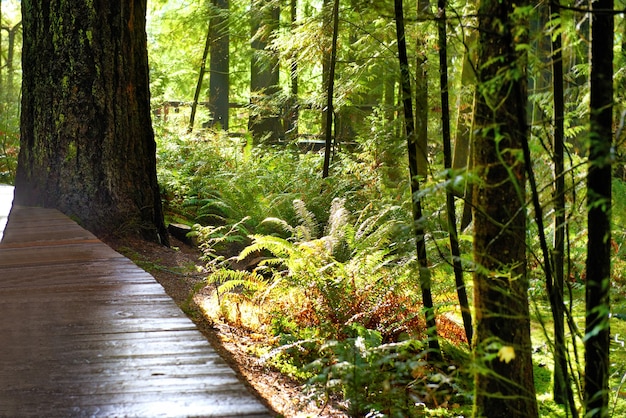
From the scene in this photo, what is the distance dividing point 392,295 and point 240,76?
60.0ft

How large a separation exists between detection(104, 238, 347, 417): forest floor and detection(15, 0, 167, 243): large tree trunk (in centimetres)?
42

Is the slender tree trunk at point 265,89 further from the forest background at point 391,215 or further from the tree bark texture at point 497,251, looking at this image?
the tree bark texture at point 497,251

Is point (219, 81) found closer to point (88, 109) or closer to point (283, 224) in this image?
point (283, 224)

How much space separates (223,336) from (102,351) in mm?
2437

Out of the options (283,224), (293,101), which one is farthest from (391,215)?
(293,101)

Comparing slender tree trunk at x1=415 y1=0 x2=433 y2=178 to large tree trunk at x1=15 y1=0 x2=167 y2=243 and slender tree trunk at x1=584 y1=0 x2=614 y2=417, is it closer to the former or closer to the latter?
slender tree trunk at x1=584 y1=0 x2=614 y2=417

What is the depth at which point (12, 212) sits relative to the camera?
5.52 meters

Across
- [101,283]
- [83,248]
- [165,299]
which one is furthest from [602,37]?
[83,248]

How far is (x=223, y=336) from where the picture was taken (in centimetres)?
455

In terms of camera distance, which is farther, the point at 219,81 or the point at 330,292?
the point at 219,81

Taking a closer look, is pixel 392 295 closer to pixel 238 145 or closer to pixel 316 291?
pixel 316 291

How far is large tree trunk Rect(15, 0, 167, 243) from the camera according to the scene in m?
5.65

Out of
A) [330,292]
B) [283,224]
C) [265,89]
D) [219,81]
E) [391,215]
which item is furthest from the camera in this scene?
[219,81]

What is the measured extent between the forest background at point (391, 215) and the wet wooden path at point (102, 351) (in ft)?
2.28
